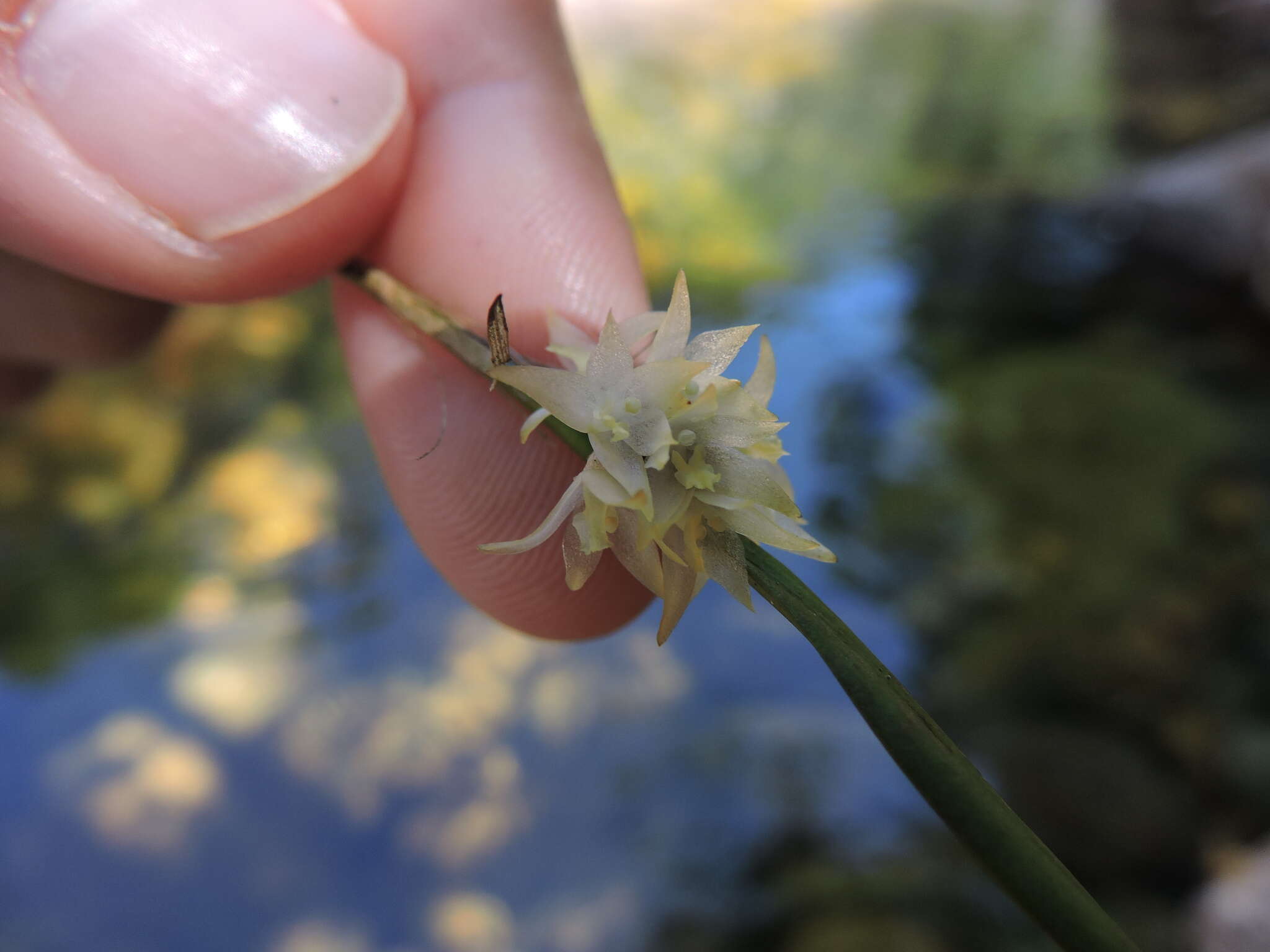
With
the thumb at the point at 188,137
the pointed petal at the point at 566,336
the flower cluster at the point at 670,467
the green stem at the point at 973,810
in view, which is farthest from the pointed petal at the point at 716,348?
the thumb at the point at 188,137

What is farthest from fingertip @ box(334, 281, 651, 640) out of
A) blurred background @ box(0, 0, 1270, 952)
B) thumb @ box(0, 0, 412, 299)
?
blurred background @ box(0, 0, 1270, 952)

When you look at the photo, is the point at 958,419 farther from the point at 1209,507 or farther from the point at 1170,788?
the point at 1170,788

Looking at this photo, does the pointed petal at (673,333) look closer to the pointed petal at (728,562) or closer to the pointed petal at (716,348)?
the pointed petal at (716,348)

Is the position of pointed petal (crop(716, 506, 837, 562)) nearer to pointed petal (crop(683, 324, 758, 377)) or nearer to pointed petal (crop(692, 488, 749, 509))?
pointed petal (crop(692, 488, 749, 509))

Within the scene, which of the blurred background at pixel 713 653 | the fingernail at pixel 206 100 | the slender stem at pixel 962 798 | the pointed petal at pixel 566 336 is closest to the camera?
the slender stem at pixel 962 798

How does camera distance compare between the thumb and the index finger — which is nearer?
the thumb
